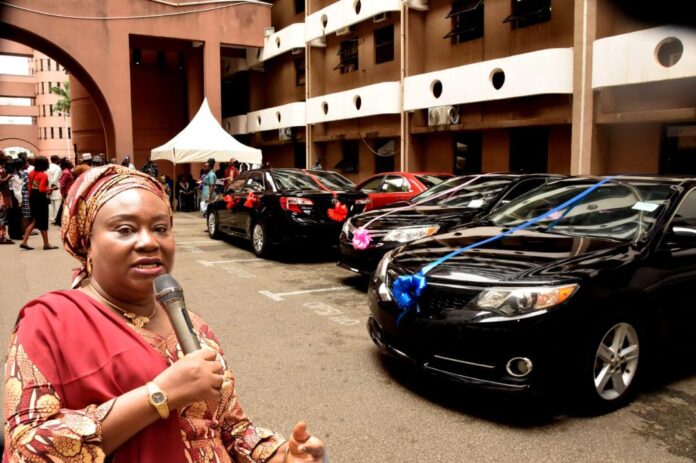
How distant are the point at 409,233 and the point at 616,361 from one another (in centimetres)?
372

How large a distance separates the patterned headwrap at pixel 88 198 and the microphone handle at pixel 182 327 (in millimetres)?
378

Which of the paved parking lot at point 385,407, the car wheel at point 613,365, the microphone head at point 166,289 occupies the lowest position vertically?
the paved parking lot at point 385,407

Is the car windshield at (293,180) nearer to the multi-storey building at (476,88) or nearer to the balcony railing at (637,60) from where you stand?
the multi-storey building at (476,88)

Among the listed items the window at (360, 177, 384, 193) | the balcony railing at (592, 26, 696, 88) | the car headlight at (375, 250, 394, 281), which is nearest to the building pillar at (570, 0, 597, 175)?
the balcony railing at (592, 26, 696, 88)

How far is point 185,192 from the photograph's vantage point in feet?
69.8

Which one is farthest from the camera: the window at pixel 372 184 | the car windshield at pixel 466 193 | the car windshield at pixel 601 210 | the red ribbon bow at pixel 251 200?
the window at pixel 372 184

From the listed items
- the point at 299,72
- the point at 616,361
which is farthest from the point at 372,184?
the point at 299,72

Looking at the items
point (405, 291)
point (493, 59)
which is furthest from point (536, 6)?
point (405, 291)

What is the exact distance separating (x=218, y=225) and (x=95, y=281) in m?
11.8

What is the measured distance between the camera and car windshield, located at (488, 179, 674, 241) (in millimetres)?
4613

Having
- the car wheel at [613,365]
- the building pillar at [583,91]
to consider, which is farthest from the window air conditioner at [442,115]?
the car wheel at [613,365]

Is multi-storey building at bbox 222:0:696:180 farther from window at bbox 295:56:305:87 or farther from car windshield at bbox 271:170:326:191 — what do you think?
car windshield at bbox 271:170:326:191

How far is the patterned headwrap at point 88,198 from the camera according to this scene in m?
1.62

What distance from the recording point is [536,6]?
13.6 metres
